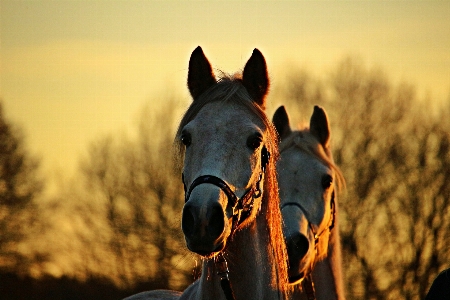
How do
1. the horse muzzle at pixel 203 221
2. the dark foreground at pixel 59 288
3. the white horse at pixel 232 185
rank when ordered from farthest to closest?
the dark foreground at pixel 59 288 < the white horse at pixel 232 185 < the horse muzzle at pixel 203 221

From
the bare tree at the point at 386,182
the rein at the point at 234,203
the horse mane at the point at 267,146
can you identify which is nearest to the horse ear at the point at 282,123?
the horse mane at the point at 267,146

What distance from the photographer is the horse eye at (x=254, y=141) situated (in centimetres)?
710

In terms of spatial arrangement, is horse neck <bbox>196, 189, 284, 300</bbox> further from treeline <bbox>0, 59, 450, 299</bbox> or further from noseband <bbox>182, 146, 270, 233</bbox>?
treeline <bbox>0, 59, 450, 299</bbox>

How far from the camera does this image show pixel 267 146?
24.2 feet

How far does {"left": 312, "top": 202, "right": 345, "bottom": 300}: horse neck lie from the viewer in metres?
10.1

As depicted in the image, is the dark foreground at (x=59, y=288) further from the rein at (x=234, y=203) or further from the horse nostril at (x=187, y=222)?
the horse nostril at (x=187, y=222)

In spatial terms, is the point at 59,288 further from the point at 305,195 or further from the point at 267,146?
the point at 267,146

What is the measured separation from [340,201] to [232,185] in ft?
86.6

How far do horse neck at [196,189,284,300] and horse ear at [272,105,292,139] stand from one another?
3.54 metres

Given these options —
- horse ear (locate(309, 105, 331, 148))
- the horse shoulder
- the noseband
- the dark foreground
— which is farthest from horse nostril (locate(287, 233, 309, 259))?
the dark foreground

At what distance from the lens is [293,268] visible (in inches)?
361

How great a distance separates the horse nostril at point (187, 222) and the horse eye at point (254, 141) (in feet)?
2.54

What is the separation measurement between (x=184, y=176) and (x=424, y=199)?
2817cm

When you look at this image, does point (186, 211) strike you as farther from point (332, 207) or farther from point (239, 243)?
point (332, 207)
